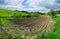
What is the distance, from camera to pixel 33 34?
12.0 meters

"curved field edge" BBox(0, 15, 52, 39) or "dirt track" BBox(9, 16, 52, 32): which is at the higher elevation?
"curved field edge" BBox(0, 15, 52, 39)

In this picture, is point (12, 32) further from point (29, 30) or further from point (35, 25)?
point (35, 25)

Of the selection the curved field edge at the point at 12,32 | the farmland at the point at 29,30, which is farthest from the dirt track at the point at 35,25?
the curved field edge at the point at 12,32

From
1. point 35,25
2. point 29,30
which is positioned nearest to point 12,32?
point 29,30

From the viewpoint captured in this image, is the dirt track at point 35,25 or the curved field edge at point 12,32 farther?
the dirt track at point 35,25

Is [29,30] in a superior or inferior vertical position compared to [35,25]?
superior

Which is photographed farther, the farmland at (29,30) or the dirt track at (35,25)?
the dirt track at (35,25)

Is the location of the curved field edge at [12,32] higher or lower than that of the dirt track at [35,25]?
higher

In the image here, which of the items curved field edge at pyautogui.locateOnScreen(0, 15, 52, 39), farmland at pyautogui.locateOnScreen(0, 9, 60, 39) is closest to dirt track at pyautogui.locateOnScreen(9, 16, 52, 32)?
farmland at pyautogui.locateOnScreen(0, 9, 60, 39)

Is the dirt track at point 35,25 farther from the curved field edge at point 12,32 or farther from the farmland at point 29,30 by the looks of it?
the curved field edge at point 12,32

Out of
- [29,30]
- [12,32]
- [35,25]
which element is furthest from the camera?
[35,25]

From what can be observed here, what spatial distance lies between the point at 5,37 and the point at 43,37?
1.48m

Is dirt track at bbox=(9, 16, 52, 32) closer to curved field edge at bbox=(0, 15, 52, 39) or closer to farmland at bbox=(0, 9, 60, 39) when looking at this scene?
farmland at bbox=(0, 9, 60, 39)

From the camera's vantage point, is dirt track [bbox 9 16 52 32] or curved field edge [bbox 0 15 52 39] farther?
dirt track [bbox 9 16 52 32]
